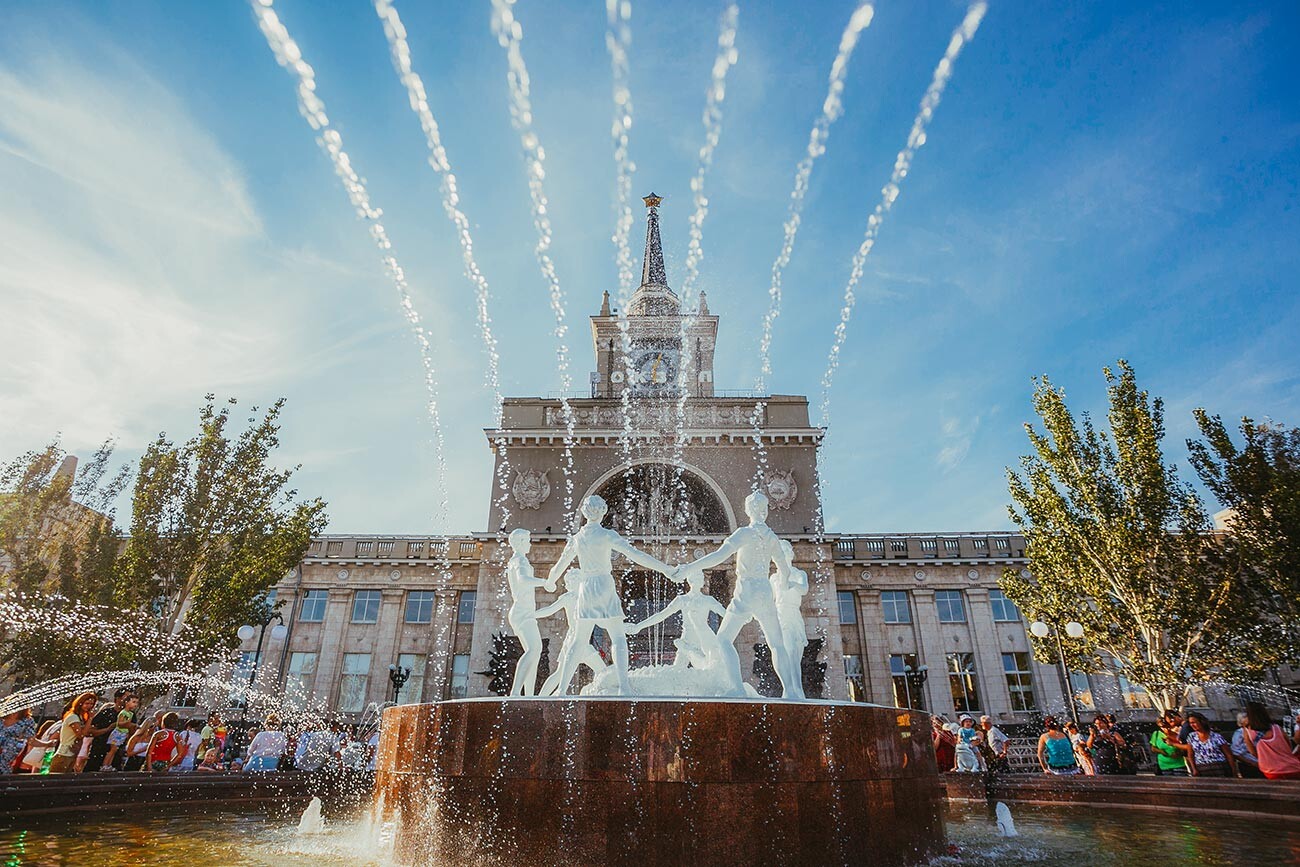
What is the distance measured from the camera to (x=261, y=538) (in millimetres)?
21250

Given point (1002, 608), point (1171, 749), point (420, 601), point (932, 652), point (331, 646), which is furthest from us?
point (420, 601)

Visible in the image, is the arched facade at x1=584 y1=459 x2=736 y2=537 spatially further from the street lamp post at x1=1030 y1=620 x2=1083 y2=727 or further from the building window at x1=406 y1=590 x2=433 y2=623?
the street lamp post at x1=1030 y1=620 x2=1083 y2=727

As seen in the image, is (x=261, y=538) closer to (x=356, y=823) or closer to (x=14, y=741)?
(x=14, y=741)

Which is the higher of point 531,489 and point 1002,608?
point 531,489

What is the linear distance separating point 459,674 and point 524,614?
25.2 m

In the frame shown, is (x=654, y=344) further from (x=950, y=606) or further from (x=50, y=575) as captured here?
(x=50, y=575)

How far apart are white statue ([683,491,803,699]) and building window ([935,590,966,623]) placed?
2767 centimetres

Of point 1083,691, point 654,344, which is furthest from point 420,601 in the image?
point 1083,691

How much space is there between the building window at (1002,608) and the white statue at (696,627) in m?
28.1

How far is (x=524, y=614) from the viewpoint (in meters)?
8.43

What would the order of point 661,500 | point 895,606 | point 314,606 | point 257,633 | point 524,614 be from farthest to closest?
point 661,500
point 314,606
point 257,633
point 895,606
point 524,614

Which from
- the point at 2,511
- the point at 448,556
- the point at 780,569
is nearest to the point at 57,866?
the point at 780,569

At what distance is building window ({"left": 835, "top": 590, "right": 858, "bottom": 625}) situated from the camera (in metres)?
31.5

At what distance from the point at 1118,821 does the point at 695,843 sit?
252 inches
